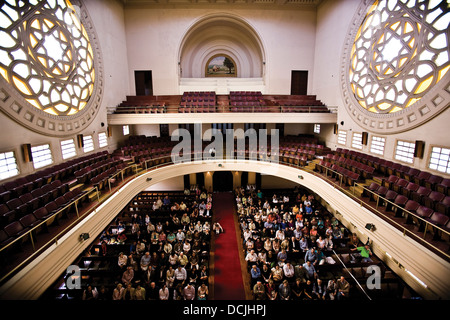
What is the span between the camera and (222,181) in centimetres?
1806

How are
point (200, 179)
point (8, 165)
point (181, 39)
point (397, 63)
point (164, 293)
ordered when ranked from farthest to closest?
point (200, 179) → point (181, 39) → point (397, 63) → point (8, 165) → point (164, 293)

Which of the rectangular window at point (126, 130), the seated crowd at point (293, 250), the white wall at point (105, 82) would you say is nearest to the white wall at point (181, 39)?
the white wall at point (105, 82)

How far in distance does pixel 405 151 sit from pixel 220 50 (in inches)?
738

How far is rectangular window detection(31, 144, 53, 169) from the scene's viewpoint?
8.55 m

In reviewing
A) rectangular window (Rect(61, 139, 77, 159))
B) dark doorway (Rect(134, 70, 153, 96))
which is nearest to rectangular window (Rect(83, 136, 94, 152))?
rectangular window (Rect(61, 139, 77, 159))

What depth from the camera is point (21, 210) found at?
5555 mm

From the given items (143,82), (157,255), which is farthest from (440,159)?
(143,82)

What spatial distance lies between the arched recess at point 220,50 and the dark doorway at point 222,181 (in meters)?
10.2

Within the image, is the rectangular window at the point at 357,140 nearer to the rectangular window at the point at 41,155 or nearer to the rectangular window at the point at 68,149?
the rectangular window at the point at 68,149

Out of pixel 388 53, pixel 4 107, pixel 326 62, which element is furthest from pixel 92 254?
pixel 326 62

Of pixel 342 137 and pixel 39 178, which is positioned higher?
pixel 342 137

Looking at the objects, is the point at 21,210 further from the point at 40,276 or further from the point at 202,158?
the point at 202,158

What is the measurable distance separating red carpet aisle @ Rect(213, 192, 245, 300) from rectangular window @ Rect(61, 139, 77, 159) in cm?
858

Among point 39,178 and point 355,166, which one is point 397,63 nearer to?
point 355,166
